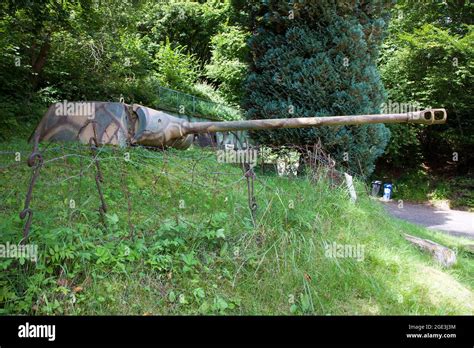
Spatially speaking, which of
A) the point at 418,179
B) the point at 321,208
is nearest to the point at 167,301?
the point at 321,208

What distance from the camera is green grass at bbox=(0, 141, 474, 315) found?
2615mm

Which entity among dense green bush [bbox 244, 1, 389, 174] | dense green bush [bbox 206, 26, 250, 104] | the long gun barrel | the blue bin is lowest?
the blue bin

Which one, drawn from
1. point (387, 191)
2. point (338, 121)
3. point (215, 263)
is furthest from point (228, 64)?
point (215, 263)

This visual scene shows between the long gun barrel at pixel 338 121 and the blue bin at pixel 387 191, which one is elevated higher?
the long gun barrel at pixel 338 121

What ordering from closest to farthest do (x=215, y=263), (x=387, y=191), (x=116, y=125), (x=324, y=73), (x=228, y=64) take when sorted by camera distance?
(x=215, y=263) → (x=116, y=125) → (x=324, y=73) → (x=387, y=191) → (x=228, y=64)

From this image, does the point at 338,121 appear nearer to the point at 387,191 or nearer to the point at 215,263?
the point at 215,263

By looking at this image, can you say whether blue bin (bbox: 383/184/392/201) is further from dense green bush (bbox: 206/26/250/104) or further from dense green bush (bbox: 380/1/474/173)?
dense green bush (bbox: 206/26/250/104)

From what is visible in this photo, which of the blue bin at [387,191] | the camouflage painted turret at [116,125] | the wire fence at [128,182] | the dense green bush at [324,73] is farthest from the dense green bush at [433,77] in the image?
the camouflage painted turret at [116,125]

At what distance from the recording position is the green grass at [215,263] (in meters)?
2.62

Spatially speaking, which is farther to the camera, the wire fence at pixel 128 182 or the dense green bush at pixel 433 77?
the dense green bush at pixel 433 77

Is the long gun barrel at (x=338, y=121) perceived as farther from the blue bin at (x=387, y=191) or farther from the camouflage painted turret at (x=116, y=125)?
the blue bin at (x=387, y=191)

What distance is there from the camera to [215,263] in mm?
3115

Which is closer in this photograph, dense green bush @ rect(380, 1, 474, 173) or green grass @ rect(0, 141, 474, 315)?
green grass @ rect(0, 141, 474, 315)

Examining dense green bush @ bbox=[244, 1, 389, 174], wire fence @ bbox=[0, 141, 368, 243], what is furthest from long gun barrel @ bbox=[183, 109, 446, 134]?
dense green bush @ bbox=[244, 1, 389, 174]
